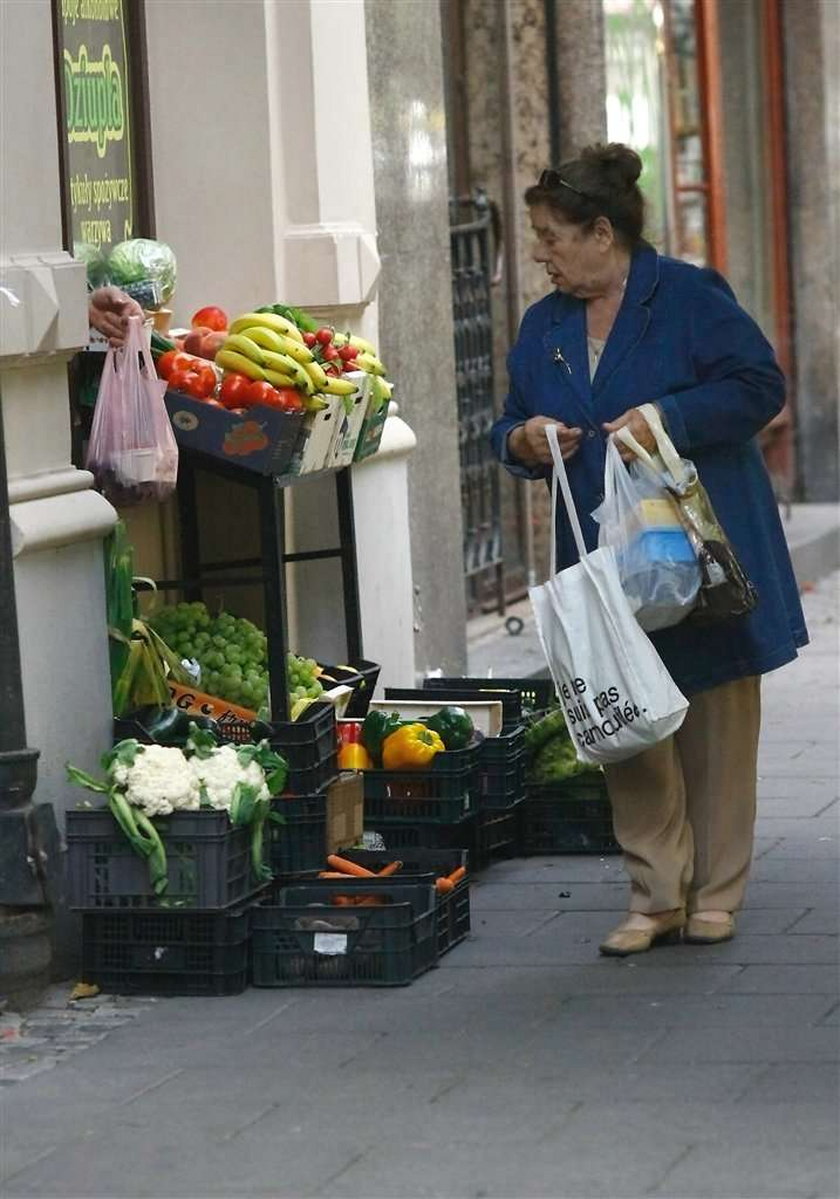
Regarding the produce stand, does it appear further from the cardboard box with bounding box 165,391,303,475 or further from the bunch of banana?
the bunch of banana

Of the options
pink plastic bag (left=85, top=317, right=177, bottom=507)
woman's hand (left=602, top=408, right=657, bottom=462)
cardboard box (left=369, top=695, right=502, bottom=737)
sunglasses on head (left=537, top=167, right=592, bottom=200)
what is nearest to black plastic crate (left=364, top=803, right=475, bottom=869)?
cardboard box (left=369, top=695, right=502, bottom=737)

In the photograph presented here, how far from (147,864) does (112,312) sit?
156cm

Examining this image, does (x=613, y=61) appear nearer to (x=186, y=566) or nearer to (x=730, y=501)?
(x=186, y=566)

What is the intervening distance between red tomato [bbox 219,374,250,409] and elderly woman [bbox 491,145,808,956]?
75 centimetres

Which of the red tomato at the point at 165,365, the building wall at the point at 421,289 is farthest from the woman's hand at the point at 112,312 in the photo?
the building wall at the point at 421,289

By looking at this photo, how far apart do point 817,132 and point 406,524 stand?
8.42 metres

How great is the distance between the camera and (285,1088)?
5297 millimetres

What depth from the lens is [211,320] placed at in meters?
7.55

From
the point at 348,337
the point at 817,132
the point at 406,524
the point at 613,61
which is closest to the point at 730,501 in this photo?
the point at 348,337

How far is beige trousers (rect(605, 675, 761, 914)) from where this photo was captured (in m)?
6.45

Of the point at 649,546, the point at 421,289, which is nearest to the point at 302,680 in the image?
the point at 649,546

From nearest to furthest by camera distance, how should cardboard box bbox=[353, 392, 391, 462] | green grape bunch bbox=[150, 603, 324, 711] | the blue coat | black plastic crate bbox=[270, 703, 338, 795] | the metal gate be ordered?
1. the blue coat
2. black plastic crate bbox=[270, 703, 338, 795]
3. green grape bunch bbox=[150, 603, 324, 711]
4. cardboard box bbox=[353, 392, 391, 462]
5. the metal gate

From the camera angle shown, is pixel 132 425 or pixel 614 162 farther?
pixel 132 425

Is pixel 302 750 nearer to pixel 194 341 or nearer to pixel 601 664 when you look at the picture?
pixel 601 664
